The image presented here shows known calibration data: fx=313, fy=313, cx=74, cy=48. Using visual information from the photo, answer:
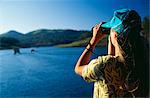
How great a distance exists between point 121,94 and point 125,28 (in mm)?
366

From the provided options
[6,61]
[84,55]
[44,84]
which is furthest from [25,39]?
[84,55]

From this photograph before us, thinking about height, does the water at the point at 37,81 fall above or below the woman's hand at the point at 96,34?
below

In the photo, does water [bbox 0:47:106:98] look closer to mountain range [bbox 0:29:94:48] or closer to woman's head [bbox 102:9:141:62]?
mountain range [bbox 0:29:94:48]

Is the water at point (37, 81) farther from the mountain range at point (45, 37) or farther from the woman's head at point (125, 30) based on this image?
the woman's head at point (125, 30)

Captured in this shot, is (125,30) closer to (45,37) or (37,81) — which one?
(37,81)

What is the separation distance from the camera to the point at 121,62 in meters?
1.61

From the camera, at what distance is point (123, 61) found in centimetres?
160

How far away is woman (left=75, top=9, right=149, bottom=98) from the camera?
1576mm

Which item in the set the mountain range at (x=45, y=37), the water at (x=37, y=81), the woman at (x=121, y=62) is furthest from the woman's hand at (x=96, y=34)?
the mountain range at (x=45, y=37)

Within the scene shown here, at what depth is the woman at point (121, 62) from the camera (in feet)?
5.17

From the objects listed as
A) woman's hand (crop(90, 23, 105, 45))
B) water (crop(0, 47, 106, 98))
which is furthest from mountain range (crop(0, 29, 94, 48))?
woman's hand (crop(90, 23, 105, 45))

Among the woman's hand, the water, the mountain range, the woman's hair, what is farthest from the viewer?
the mountain range

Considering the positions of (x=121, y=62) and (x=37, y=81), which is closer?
(x=121, y=62)

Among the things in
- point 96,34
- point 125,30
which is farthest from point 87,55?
point 125,30
